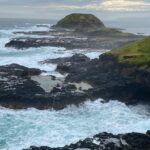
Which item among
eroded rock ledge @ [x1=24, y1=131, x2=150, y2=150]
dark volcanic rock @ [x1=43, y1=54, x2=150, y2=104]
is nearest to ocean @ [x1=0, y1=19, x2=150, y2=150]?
dark volcanic rock @ [x1=43, y1=54, x2=150, y2=104]

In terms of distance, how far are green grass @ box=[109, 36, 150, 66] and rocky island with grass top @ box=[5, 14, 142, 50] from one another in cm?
2454

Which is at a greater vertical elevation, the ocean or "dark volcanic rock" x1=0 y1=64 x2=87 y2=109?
"dark volcanic rock" x1=0 y1=64 x2=87 y2=109

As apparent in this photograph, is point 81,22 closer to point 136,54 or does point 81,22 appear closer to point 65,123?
point 136,54

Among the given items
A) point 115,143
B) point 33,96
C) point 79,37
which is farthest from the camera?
point 79,37

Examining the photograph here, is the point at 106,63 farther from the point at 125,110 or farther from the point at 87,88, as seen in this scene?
the point at 125,110

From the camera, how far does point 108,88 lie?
40.0 metres

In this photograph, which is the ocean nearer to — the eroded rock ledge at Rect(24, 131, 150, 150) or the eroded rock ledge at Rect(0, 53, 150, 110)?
the eroded rock ledge at Rect(0, 53, 150, 110)

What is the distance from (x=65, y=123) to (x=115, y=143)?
821 cm

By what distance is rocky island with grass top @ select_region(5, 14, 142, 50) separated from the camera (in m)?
75.5

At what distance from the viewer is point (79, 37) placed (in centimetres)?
8875

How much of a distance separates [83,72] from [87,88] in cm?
494

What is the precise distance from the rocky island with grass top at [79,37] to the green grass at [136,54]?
80.5 ft

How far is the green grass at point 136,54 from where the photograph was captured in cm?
4188

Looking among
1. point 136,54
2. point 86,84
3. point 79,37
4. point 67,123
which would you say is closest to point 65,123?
point 67,123
